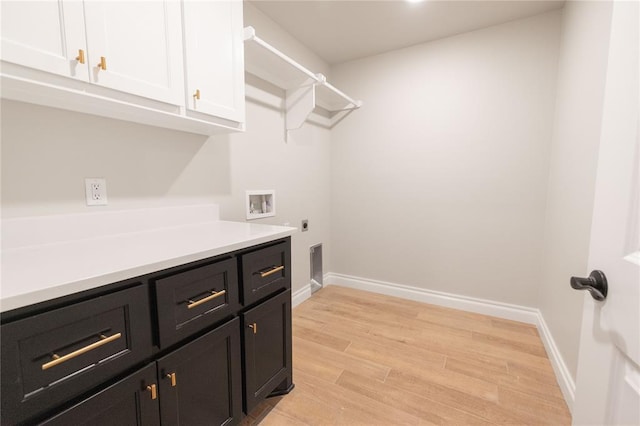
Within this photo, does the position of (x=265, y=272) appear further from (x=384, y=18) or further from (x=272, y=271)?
(x=384, y=18)

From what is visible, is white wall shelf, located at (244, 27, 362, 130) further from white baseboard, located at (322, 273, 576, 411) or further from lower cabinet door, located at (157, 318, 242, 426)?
white baseboard, located at (322, 273, 576, 411)

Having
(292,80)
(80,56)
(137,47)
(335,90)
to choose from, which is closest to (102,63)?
(80,56)

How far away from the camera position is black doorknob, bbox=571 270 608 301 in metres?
0.58

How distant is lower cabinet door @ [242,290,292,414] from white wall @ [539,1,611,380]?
148 cm

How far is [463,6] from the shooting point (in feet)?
6.49

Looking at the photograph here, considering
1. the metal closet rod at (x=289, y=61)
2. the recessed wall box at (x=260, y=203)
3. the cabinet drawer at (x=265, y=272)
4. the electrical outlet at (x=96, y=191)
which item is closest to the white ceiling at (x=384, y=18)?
the metal closet rod at (x=289, y=61)

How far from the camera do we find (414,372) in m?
1.70

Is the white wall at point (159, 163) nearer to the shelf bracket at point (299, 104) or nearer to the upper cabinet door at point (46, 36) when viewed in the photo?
the shelf bracket at point (299, 104)

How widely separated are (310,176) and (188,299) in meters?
1.93

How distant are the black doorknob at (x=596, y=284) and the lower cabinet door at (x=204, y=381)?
1.10 m

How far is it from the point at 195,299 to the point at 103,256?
1.06 ft

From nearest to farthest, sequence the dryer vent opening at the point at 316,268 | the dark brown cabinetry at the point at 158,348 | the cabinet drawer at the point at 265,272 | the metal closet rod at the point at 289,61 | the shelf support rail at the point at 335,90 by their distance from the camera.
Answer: the dark brown cabinetry at the point at 158,348, the cabinet drawer at the point at 265,272, the metal closet rod at the point at 289,61, the shelf support rail at the point at 335,90, the dryer vent opening at the point at 316,268

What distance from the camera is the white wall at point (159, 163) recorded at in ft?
3.40

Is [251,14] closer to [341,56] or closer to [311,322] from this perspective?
[341,56]
